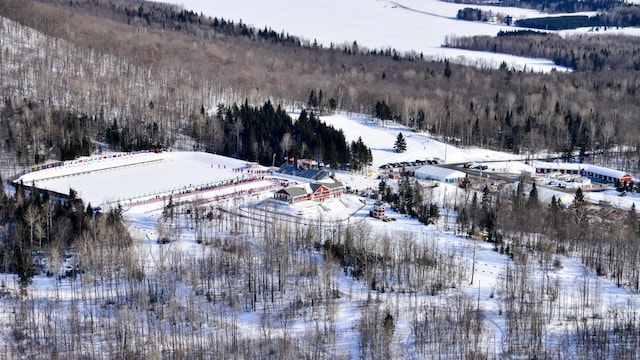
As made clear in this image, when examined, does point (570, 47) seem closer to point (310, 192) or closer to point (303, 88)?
point (303, 88)

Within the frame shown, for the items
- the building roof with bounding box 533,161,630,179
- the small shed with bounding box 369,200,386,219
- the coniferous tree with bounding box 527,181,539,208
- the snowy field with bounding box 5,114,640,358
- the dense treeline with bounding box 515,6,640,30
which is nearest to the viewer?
the snowy field with bounding box 5,114,640,358

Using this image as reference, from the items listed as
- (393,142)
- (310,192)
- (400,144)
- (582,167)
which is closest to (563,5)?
(393,142)

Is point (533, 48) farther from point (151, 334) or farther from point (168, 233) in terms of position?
point (151, 334)

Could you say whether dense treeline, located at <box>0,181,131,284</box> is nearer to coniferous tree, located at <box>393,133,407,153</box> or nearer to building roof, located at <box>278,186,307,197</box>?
building roof, located at <box>278,186,307,197</box>

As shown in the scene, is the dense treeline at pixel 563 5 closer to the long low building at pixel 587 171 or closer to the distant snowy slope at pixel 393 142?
the distant snowy slope at pixel 393 142

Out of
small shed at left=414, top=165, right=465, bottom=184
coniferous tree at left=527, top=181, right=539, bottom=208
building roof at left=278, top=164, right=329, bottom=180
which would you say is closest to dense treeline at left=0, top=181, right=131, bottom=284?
building roof at left=278, top=164, right=329, bottom=180

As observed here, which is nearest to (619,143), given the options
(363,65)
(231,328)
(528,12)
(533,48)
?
(363,65)
